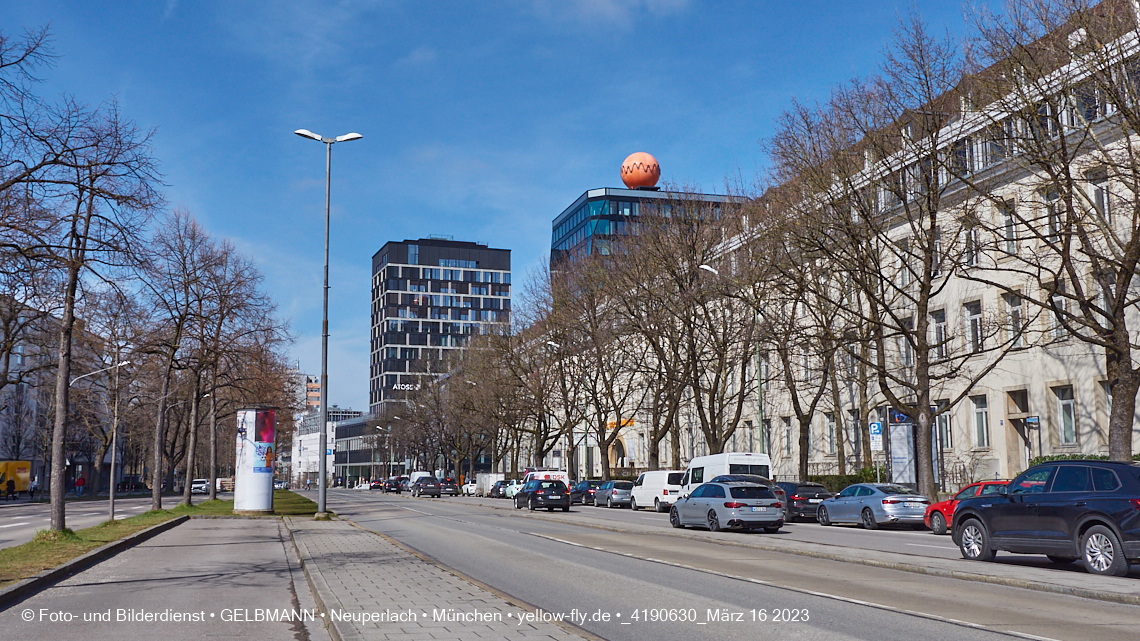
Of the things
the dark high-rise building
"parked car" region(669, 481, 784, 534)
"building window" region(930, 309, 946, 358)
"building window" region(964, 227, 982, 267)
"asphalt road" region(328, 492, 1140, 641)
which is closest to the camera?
"asphalt road" region(328, 492, 1140, 641)

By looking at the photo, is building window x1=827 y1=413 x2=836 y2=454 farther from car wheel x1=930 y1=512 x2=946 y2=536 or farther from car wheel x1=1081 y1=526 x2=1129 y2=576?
car wheel x1=1081 y1=526 x2=1129 y2=576

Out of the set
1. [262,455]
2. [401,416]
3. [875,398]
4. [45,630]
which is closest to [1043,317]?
[875,398]

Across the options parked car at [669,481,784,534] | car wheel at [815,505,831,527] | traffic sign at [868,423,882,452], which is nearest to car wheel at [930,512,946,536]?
parked car at [669,481,784,534]

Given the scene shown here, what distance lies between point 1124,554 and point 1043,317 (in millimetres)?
26838

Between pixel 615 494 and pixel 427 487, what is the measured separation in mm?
29369

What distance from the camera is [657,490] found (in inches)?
1735

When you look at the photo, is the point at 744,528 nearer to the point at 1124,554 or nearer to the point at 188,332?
the point at 1124,554

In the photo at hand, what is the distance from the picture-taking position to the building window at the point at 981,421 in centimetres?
4075

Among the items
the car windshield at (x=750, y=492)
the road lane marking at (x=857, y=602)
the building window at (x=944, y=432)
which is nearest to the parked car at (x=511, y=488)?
the building window at (x=944, y=432)

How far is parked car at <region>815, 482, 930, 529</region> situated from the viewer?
2729cm

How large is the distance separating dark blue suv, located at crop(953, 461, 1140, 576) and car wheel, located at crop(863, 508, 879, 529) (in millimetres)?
11474

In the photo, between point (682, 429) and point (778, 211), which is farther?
point (682, 429)

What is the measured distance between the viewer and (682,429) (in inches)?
2753

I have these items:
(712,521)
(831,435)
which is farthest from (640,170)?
(712,521)
